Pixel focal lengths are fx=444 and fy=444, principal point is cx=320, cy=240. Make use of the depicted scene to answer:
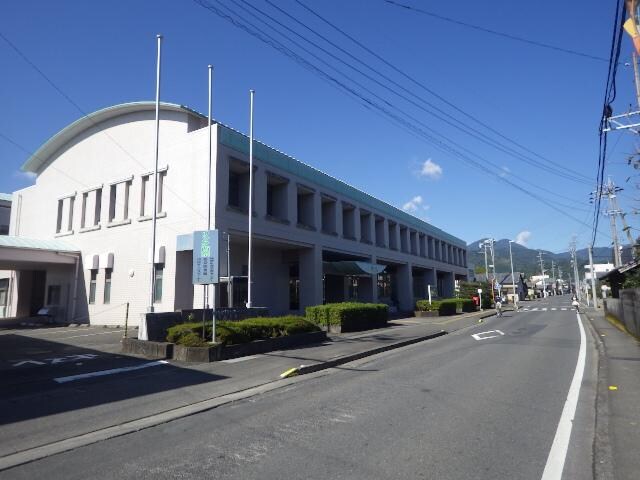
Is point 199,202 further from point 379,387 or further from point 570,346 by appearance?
point 570,346

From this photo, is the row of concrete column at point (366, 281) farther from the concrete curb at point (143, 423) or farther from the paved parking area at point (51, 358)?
the concrete curb at point (143, 423)

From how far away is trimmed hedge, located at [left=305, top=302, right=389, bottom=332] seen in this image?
67.8 ft

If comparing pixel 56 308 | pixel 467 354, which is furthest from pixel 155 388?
pixel 56 308

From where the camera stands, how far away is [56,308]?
27.8 m

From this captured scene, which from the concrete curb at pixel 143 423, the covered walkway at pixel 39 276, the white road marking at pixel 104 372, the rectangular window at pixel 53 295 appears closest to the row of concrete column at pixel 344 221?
the covered walkway at pixel 39 276

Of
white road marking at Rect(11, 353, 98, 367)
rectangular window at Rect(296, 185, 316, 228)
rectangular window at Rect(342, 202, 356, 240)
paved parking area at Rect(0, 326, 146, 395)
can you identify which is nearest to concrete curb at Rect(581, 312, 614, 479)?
paved parking area at Rect(0, 326, 146, 395)

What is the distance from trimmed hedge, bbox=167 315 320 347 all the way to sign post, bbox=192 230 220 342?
139 cm

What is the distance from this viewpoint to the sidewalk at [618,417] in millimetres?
4719

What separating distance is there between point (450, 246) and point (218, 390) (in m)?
58.1

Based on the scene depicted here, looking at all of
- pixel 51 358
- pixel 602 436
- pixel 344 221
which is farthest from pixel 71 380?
pixel 344 221

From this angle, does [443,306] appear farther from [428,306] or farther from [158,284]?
[158,284]

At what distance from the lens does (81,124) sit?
28.3m

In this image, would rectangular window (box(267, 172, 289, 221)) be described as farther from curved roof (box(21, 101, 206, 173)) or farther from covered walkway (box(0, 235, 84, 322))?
covered walkway (box(0, 235, 84, 322))

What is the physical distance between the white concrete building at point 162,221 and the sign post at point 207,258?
6.72 meters
